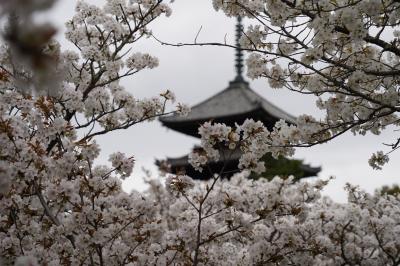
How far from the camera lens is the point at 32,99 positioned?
212 inches

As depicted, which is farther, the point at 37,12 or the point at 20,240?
the point at 20,240

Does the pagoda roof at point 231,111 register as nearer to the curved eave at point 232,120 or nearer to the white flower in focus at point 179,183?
the curved eave at point 232,120

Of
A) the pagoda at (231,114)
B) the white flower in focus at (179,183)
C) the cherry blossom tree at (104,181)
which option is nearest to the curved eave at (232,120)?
the pagoda at (231,114)

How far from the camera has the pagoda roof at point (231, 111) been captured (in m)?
23.7

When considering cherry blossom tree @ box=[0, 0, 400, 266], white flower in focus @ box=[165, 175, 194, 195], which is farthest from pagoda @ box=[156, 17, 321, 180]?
white flower in focus @ box=[165, 175, 194, 195]

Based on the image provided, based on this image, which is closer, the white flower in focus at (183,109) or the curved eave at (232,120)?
the white flower in focus at (183,109)

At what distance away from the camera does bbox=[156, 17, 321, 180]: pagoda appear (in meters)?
23.7

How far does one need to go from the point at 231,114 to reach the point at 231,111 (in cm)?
54

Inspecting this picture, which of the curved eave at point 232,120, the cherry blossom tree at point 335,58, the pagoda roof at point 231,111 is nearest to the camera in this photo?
the cherry blossom tree at point 335,58

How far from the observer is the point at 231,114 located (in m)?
24.8

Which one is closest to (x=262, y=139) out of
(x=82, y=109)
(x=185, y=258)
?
(x=185, y=258)

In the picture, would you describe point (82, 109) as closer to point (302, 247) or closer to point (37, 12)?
point (302, 247)

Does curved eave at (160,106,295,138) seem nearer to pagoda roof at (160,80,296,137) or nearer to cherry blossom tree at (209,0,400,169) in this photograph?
pagoda roof at (160,80,296,137)

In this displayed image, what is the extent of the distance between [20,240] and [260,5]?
2.93m
